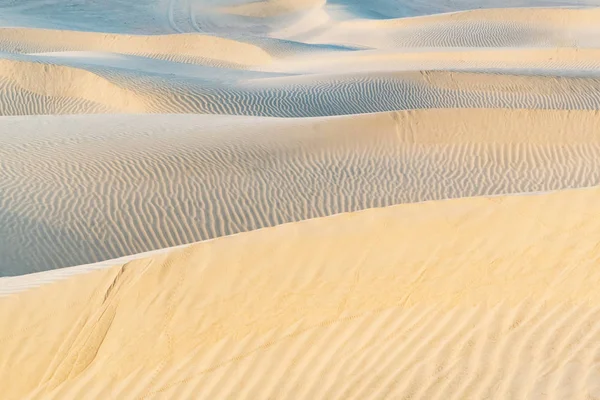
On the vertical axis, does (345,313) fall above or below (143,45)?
above

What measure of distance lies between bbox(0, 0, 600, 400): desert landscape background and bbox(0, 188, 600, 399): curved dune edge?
0.04 feet

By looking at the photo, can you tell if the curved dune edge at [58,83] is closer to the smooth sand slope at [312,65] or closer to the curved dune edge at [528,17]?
the smooth sand slope at [312,65]

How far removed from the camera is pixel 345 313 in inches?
185

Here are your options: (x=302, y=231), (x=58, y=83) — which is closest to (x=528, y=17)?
(x=58, y=83)

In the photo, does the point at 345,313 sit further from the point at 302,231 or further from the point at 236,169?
the point at 236,169

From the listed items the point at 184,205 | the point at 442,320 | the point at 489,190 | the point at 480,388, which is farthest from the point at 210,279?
the point at 489,190

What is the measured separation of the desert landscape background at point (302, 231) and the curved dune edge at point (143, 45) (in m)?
2.94

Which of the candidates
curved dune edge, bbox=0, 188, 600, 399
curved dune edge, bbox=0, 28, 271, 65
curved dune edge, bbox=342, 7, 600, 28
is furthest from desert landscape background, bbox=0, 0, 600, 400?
curved dune edge, bbox=342, 7, 600, 28

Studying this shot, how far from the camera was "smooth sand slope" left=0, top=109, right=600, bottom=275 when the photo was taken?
8.86m

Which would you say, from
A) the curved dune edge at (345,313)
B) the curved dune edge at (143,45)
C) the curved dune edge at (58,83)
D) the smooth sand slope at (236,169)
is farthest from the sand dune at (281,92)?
the curved dune edge at (345,313)

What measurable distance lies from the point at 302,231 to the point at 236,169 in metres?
5.20

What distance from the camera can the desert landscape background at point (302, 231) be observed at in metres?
4.31

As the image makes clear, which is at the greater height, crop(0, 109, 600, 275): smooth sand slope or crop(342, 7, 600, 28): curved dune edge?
crop(0, 109, 600, 275): smooth sand slope

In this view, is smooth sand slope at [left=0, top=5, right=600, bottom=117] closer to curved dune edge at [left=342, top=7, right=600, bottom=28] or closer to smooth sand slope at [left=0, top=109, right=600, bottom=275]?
curved dune edge at [left=342, top=7, right=600, bottom=28]
